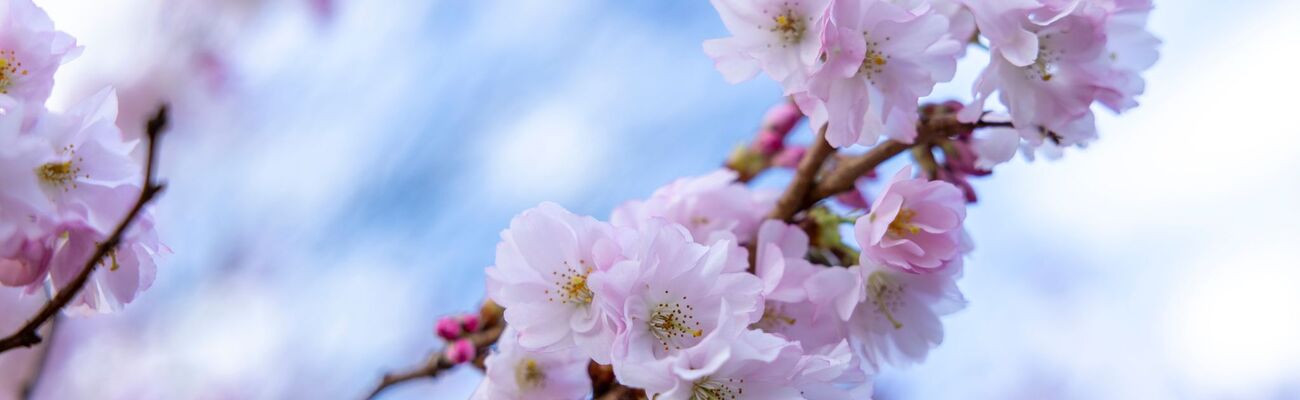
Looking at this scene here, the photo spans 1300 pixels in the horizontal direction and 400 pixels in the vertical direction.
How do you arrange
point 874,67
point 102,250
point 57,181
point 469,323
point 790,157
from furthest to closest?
1. point 790,157
2. point 469,323
3. point 874,67
4. point 57,181
5. point 102,250

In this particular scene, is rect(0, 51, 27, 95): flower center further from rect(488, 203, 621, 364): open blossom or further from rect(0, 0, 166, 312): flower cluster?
rect(488, 203, 621, 364): open blossom

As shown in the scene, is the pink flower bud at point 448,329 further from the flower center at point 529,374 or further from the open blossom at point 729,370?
the open blossom at point 729,370

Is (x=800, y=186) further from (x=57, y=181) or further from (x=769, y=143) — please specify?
(x=57, y=181)

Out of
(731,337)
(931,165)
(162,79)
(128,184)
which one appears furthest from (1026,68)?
(162,79)

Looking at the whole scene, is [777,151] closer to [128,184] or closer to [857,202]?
[857,202]

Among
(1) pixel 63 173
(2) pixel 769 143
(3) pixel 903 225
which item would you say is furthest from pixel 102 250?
(2) pixel 769 143

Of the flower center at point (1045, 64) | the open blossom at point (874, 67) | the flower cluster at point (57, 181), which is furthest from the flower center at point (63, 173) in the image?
the flower center at point (1045, 64)
